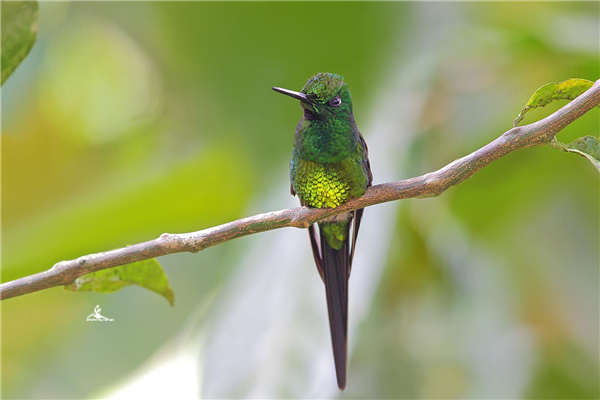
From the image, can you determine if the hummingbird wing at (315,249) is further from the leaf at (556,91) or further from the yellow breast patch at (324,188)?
the leaf at (556,91)

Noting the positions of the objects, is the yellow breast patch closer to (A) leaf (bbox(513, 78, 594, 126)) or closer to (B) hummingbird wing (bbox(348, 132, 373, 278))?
(B) hummingbird wing (bbox(348, 132, 373, 278))

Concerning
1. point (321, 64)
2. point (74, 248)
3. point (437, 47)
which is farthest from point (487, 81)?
point (74, 248)

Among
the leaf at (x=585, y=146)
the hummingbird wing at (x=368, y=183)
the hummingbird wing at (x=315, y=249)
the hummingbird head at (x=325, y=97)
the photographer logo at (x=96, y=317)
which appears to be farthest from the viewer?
the photographer logo at (x=96, y=317)

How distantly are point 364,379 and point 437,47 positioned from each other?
1444mm

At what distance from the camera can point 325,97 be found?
1540mm

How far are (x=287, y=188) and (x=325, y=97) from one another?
593 millimetres

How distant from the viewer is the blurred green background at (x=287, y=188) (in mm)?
2117

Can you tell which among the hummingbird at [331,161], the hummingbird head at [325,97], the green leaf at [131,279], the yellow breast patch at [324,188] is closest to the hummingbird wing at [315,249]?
the hummingbird at [331,161]

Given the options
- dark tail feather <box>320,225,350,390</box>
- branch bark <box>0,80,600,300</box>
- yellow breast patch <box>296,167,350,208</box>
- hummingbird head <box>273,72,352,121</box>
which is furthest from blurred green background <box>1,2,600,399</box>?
branch bark <box>0,80,600,300</box>

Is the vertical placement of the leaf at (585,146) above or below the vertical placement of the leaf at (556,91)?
below

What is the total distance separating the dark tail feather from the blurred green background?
0.05 meters

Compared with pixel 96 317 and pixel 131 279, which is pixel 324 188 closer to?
pixel 131 279

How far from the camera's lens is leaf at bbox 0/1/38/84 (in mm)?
1143

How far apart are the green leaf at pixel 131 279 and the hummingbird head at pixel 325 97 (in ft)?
1.83
